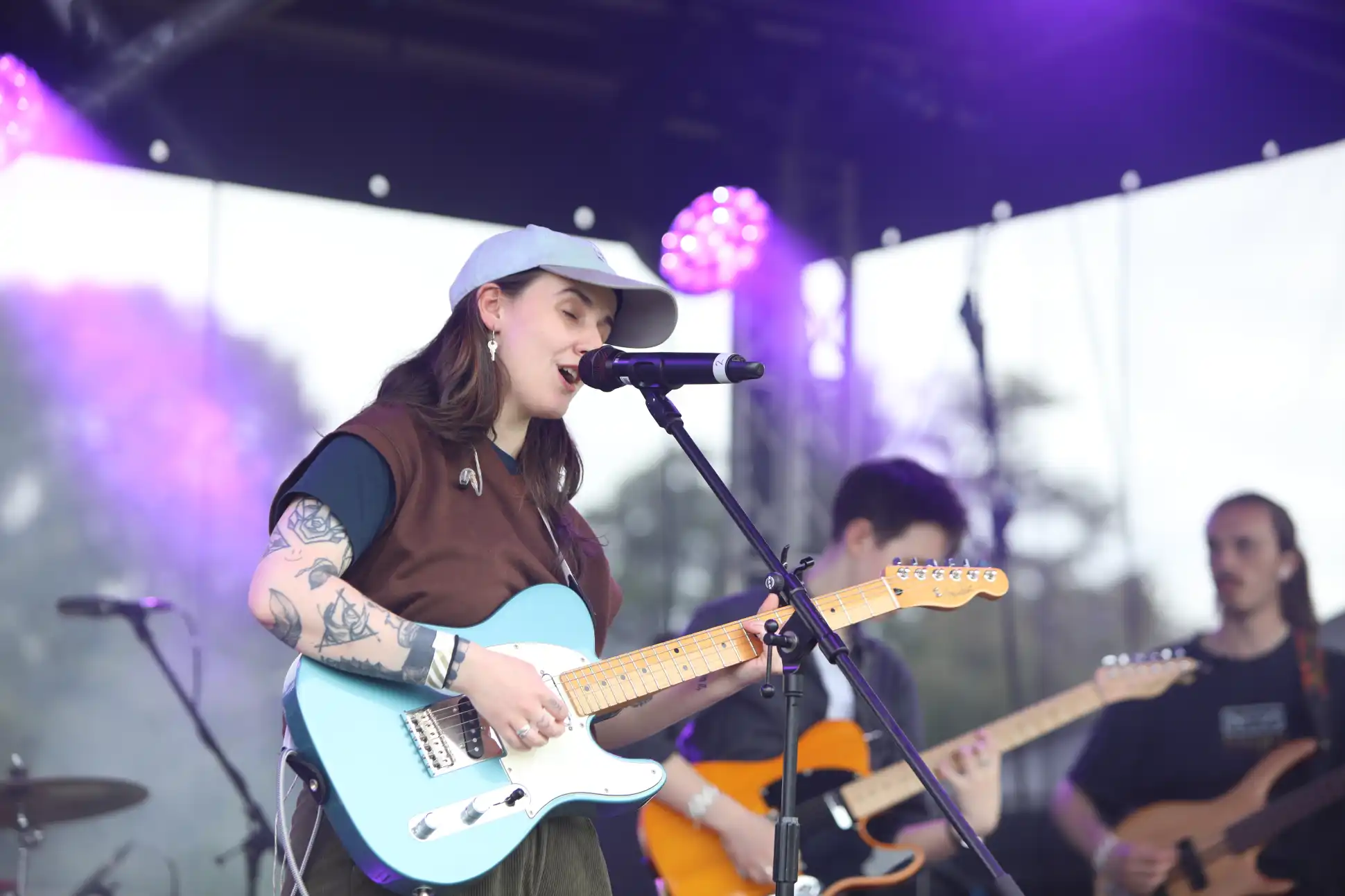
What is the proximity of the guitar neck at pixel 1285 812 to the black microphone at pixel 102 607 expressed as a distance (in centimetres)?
385

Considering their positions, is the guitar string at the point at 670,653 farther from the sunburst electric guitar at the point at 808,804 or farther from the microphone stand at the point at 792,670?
the sunburst electric guitar at the point at 808,804

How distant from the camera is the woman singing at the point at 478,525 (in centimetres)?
201

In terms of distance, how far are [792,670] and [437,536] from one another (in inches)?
24.9

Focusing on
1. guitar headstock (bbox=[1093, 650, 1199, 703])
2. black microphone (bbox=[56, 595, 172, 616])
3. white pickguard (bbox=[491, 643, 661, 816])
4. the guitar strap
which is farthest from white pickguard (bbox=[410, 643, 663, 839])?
the guitar strap

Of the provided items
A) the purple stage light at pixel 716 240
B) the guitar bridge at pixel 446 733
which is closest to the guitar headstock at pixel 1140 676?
the purple stage light at pixel 716 240

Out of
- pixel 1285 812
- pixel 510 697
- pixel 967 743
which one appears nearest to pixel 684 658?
pixel 510 697

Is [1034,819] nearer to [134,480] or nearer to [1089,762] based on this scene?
[1089,762]

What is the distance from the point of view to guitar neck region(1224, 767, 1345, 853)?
452 centimetres

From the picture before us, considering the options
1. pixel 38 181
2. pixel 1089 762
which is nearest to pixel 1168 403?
pixel 1089 762

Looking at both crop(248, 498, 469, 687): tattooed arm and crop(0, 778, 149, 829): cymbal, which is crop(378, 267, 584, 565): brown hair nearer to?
crop(248, 498, 469, 687): tattooed arm

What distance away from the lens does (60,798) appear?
4145 mm

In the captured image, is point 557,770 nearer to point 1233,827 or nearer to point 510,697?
point 510,697

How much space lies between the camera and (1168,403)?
543 cm

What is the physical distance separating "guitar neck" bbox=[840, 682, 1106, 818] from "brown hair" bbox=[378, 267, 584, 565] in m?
1.57
